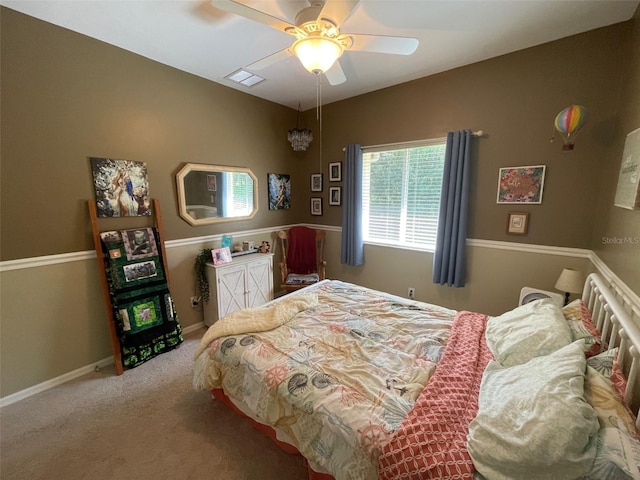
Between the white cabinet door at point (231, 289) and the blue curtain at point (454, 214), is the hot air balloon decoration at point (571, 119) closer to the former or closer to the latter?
the blue curtain at point (454, 214)

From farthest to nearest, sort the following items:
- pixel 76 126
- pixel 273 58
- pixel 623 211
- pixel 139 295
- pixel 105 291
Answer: pixel 139 295 → pixel 105 291 → pixel 76 126 → pixel 273 58 → pixel 623 211

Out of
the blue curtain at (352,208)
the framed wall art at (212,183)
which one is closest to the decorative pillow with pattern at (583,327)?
the blue curtain at (352,208)

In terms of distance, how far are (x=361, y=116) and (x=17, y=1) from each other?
301 centimetres

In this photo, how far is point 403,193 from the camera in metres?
3.30

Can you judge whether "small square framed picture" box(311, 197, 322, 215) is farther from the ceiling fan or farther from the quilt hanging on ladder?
the ceiling fan

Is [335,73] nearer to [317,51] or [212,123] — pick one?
[317,51]

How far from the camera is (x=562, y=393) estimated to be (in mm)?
923

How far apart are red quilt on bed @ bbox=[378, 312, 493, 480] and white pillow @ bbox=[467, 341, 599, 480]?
7 centimetres

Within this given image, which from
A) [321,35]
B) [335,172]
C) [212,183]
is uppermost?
[321,35]

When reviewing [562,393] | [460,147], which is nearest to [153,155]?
[460,147]

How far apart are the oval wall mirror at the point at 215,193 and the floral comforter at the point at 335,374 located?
1.73 m

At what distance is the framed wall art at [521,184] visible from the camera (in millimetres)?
2439

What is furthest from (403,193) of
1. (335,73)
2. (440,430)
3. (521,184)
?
(440,430)

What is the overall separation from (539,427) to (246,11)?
217cm
